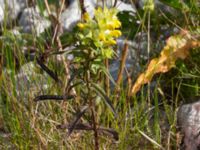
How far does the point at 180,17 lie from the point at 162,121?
2.17ft

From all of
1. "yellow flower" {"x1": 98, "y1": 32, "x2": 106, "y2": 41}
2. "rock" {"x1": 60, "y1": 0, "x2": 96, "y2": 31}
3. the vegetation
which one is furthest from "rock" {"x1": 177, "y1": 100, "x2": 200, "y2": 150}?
"rock" {"x1": 60, "y1": 0, "x2": 96, "y2": 31}

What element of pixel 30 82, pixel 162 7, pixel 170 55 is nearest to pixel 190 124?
pixel 170 55

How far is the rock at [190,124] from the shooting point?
2.24m

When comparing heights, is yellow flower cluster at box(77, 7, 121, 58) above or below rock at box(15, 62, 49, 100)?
above

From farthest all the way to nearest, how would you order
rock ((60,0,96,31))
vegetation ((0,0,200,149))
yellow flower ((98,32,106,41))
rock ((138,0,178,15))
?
rock ((60,0,96,31)) < rock ((138,0,178,15)) < vegetation ((0,0,200,149)) < yellow flower ((98,32,106,41))

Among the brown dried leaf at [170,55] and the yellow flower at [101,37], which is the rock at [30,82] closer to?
the brown dried leaf at [170,55]

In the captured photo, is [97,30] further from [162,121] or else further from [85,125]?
[162,121]

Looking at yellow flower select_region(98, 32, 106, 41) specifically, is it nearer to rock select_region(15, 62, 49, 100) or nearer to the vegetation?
the vegetation

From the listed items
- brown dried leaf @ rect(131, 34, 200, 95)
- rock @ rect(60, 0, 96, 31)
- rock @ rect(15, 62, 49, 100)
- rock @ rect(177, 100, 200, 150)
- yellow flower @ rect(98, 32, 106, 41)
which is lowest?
rock @ rect(177, 100, 200, 150)

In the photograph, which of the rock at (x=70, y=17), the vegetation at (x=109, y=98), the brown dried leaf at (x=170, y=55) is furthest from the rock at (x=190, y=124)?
the rock at (x=70, y=17)

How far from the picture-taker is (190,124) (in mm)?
2305

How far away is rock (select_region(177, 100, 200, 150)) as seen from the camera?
224 centimetres

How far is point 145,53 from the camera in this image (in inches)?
112

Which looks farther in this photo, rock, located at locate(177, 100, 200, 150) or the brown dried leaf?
the brown dried leaf
